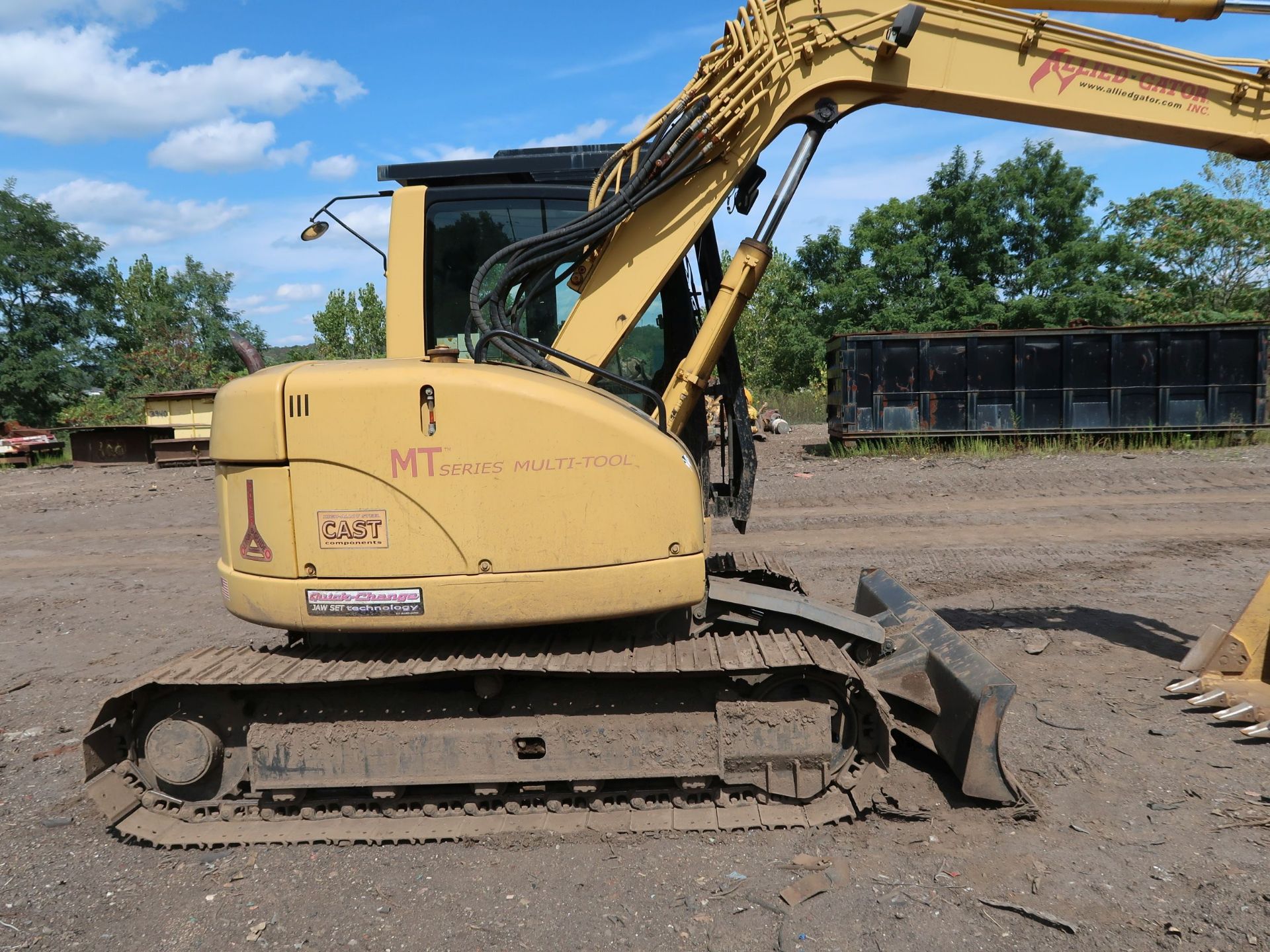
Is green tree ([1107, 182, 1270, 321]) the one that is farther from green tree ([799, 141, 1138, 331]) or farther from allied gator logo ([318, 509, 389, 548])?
allied gator logo ([318, 509, 389, 548])

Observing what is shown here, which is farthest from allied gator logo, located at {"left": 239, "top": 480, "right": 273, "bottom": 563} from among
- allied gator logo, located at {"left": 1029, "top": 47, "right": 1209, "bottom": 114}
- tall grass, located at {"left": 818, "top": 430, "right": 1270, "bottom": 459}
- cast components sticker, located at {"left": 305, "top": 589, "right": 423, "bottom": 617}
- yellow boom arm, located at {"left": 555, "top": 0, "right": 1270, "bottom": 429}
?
tall grass, located at {"left": 818, "top": 430, "right": 1270, "bottom": 459}

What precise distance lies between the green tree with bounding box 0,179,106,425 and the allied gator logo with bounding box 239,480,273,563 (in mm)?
36541

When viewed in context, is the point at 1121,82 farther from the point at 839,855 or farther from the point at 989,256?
the point at 989,256

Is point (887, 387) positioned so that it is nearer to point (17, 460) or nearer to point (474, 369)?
point (474, 369)

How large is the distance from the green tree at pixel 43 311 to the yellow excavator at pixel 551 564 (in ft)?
120

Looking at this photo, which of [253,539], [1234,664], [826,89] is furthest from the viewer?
[1234,664]

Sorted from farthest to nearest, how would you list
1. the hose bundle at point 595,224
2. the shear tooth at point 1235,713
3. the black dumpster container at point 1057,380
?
the black dumpster container at point 1057,380, the shear tooth at point 1235,713, the hose bundle at point 595,224

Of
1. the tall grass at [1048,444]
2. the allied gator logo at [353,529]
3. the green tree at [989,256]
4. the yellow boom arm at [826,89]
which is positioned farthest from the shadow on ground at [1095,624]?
the green tree at [989,256]

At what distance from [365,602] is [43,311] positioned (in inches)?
1588

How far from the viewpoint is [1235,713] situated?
4594 mm

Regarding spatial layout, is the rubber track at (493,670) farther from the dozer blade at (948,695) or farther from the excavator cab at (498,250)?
the excavator cab at (498,250)

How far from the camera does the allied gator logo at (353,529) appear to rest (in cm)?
365

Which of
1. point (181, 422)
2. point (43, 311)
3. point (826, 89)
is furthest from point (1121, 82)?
point (43, 311)

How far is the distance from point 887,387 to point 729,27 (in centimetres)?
1211
